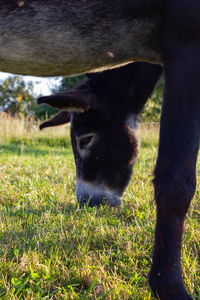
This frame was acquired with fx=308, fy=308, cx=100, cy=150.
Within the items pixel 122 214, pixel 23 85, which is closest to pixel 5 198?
pixel 122 214

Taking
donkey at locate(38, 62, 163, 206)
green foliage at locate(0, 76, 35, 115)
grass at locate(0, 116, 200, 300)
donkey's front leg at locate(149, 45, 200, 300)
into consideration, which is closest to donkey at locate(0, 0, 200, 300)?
donkey's front leg at locate(149, 45, 200, 300)

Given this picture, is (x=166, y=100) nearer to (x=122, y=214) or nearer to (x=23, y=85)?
(x=122, y=214)

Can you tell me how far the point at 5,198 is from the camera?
3.17 metres

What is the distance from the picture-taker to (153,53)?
2.00 meters

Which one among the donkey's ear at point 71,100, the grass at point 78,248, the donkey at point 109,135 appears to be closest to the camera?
the grass at point 78,248

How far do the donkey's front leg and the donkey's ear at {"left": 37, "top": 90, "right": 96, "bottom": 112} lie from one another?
93 centimetres

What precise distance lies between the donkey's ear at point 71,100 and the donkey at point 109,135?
7 cm

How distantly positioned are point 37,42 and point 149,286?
5.04ft

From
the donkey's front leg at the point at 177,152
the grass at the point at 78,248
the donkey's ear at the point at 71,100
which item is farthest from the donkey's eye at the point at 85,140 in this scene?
the donkey's front leg at the point at 177,152

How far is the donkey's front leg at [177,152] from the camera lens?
5.26ft

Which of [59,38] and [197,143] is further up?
[59,38]

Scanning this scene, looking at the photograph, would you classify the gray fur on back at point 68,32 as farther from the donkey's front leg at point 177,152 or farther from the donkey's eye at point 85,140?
the donkey's eye at point 85,140

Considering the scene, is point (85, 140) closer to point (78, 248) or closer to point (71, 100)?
point (71, 100)

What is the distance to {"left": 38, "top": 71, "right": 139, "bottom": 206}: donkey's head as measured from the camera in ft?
9.58
